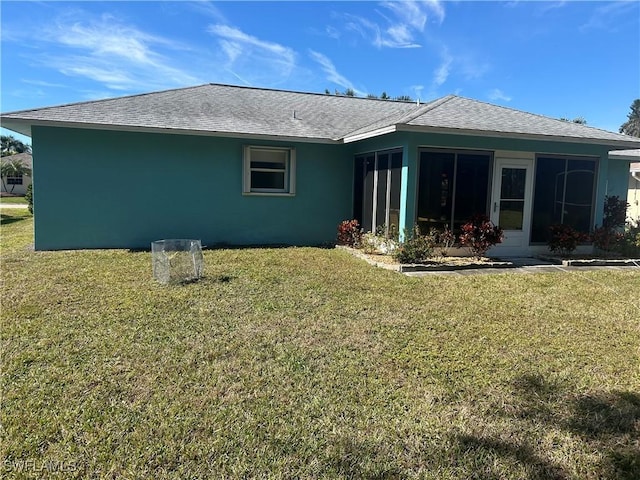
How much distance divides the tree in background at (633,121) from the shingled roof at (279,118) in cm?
8588

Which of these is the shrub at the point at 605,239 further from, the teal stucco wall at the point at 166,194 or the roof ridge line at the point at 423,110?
the teal stucco wall at the point at 166,194

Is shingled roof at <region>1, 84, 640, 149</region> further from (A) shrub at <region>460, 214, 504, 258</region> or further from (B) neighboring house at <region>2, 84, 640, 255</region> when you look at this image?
(A) shrub at <region>460, 214, 504, 258</region>

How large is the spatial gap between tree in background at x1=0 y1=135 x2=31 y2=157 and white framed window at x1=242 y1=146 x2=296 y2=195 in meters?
60.3

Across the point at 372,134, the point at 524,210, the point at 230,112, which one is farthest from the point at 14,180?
the point at 524,210

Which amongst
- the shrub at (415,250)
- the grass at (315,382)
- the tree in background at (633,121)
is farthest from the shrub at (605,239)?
the tree in background at (633,121)

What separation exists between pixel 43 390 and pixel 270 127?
29.0ft

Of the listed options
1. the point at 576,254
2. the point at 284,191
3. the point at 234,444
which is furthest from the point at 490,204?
the point at 234,444

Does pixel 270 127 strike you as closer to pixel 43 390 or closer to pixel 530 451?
pixel 43 390

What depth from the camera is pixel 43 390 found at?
3.38 metres

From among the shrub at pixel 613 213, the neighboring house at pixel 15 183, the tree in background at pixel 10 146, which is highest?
the tree in background at pixel 10 146

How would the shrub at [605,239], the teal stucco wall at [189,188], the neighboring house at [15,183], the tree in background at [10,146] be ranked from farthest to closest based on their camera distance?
1. the tree in background at [10,146]
2. the neighboring house at [15,183]
3. the shrub at [605,239]
4. the teal stucco wall at [189,188]

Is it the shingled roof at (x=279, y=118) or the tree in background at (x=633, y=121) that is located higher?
the tree in background at (x=633, y=121)

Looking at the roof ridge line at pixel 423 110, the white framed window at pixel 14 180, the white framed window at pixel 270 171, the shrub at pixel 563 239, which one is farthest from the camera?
the white framed window at pixel 14 180

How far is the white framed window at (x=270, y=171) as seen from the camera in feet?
36.7
